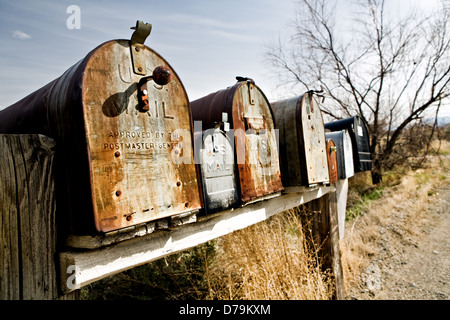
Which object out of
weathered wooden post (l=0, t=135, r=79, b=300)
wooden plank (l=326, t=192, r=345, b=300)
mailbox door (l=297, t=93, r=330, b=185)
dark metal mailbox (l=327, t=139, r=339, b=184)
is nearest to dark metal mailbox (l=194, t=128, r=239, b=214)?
weathered wooden post (l=0, t=135, r=79, b=300)

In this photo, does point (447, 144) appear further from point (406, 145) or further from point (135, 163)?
point (135, 163)

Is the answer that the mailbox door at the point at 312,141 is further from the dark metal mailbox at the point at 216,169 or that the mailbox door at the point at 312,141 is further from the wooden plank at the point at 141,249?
the dark metal mailbox at the point at 216,169

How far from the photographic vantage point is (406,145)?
9297 millimetres

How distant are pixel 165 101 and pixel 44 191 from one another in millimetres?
459

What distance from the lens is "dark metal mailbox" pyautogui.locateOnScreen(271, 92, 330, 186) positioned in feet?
5.93

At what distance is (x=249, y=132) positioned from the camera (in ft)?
4.90

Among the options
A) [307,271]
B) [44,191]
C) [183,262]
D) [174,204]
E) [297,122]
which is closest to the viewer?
[44,191]

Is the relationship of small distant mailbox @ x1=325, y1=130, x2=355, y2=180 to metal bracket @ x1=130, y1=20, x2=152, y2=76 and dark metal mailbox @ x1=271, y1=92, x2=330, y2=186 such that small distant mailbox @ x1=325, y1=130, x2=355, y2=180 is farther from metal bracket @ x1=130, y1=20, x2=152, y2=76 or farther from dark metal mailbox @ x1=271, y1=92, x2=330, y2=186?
metal bracket @ x1=130, y1=20, x2=152, y2=76

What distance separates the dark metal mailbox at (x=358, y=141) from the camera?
3838mm

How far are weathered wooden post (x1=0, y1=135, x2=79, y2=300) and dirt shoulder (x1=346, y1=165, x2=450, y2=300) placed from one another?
3.75m

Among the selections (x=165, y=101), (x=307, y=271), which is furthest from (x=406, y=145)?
(x=165, y=101)

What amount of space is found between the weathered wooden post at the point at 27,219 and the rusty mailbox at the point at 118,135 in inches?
1.9

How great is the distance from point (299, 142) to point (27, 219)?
145cm

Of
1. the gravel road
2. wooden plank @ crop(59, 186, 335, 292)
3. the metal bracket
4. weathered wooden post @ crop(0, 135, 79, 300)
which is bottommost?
the gravel road
